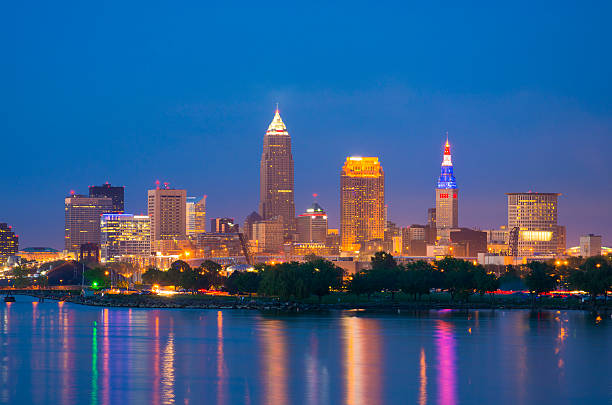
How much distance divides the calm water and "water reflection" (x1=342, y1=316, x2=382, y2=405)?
0.37ft

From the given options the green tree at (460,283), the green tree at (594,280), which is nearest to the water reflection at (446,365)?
the green tree at (594,280)

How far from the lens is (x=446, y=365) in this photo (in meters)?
86.4

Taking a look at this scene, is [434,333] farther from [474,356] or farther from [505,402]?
[505,402]

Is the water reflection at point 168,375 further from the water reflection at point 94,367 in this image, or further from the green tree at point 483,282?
the green tree at point 483,282

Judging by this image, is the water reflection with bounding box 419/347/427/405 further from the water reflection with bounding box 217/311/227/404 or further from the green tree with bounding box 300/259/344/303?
the green tree with bounding box 300/259/344/303

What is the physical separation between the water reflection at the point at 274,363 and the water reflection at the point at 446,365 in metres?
11.1

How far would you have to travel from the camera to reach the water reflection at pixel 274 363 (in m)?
70.6

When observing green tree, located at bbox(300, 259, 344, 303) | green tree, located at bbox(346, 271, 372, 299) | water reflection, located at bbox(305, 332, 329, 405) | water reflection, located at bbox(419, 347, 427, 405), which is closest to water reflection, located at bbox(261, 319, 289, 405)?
water reflection, located at bbox(305, 332, 329, 405)

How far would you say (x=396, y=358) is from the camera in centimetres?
9144

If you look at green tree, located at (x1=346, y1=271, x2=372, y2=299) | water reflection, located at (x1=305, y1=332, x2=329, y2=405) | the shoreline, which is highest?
green tree, located at (x1=346, y1=271, x2=372, y2=299)

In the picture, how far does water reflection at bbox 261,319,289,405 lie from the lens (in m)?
70.6

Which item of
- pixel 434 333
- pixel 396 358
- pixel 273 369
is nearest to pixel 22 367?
pixel 273 369

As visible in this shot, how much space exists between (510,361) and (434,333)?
2478 centimetres

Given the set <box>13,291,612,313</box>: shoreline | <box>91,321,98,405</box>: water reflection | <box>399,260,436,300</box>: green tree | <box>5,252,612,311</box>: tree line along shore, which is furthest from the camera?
<box>399,260,436,300</box>: green tree
